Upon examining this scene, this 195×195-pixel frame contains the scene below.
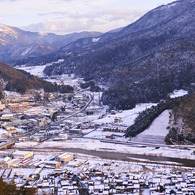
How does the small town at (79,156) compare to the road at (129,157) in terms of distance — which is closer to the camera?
the small town at (79,156)

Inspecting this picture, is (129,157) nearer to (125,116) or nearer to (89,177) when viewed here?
(89,177)

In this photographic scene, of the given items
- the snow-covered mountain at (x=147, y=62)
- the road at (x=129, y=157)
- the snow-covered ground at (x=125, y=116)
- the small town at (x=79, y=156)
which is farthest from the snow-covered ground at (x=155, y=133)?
the snow-covered mountain at (x=147, y=62)

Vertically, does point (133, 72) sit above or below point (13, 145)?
above

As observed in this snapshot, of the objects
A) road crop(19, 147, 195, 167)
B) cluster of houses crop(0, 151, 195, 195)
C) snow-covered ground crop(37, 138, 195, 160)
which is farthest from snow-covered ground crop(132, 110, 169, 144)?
cluster of houses crop(0, 151, 195, 195)

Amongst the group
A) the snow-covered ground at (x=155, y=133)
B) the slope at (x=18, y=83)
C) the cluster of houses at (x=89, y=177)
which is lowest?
the cluster of houses at (x=89, y=177)

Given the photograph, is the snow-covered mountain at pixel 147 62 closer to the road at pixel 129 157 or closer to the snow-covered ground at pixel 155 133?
the snow-covered ground at pixel 155 133

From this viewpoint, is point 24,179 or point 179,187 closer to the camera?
point 179,187

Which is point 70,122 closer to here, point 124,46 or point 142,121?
point 142,121

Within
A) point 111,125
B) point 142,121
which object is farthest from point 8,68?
point 142,121
